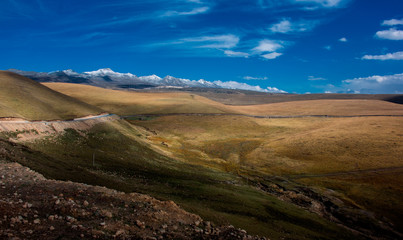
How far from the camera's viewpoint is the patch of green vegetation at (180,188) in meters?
38.4

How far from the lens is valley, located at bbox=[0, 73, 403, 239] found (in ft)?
139

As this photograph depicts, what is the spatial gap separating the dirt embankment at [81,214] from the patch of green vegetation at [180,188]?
6003 millimetres

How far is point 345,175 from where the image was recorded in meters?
88.3

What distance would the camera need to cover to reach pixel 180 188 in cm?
5094

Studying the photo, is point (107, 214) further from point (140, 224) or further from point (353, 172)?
point (353, 172)

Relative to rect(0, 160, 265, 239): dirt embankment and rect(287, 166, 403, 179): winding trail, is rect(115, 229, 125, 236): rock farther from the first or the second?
rect(287, 166, 403, 179): winding trail

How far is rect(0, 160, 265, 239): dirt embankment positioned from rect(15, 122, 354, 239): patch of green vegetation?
600cm

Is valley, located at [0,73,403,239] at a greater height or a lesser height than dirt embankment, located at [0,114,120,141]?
lesser

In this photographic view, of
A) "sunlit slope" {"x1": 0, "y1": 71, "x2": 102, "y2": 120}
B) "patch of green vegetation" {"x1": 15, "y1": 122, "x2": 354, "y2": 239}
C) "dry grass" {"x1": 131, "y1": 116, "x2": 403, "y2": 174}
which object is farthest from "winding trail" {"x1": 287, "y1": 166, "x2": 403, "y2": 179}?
"sunlit slope" {"x1": 0, "y1": 71, "x2": 102, "y2": 120}

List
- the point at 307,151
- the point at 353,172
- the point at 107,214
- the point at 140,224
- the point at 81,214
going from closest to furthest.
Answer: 1. the point at 81,214
2. the point at 140,224
3. the point at 107,214
4. the point at 353,172
5. the point at 307,151

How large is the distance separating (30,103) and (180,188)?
2880 inches

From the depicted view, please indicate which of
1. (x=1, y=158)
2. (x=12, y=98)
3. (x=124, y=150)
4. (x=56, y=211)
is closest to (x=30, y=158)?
(x=1, y=158)

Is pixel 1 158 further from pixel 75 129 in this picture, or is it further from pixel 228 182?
pixel 228 182

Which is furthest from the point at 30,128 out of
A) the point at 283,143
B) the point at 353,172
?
the point at 283,143
